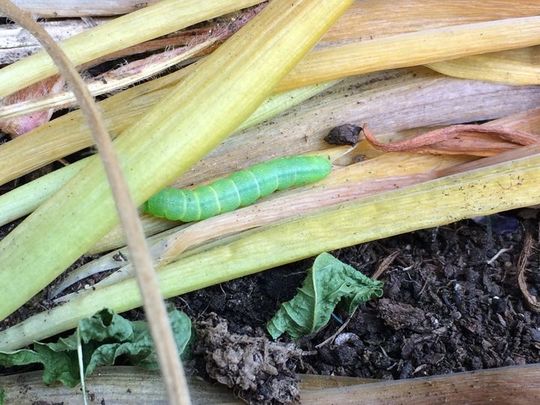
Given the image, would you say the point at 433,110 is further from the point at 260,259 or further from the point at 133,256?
the point at 133,256

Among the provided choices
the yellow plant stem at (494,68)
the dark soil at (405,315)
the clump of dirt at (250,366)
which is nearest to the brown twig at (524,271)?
the dark soil at (405,315)

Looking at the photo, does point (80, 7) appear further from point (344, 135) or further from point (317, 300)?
point (317, 300)

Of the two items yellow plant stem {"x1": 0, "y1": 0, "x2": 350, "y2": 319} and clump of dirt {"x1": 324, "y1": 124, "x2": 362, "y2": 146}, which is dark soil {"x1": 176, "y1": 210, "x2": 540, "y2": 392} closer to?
clump of dirt {"x1": 324, "y1": 124, "x2": 362, "y2": 146}

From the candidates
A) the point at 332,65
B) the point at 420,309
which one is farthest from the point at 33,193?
the point at 420,309

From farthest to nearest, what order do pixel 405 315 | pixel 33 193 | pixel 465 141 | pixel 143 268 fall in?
pixel 465 141, pixel 405 315, pixel 33 193, pixel 143 268

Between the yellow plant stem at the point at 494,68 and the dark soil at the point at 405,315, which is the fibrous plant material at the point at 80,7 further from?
the yellow plant stem at the point at 494,68
